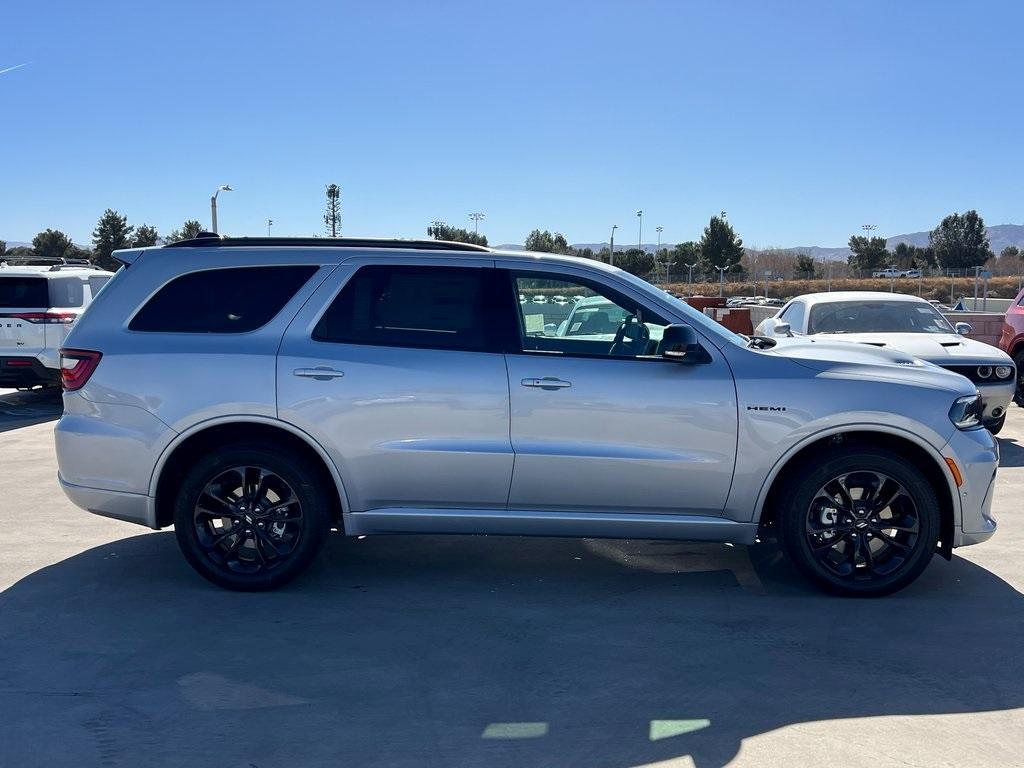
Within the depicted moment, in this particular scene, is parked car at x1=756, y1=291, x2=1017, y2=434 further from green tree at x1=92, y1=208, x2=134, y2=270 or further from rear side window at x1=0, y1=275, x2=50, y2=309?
green tree at x1=92, y1=208, x2=134, y2=270

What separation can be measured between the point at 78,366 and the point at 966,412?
4.86 metres

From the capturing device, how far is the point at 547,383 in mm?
5211

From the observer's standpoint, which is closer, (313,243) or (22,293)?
(313,243)

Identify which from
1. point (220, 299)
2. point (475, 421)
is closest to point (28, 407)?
point (220, 299)

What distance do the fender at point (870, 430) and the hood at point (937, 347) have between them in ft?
13.6

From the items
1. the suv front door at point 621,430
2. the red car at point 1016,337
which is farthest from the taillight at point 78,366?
the red car at point 1016,337

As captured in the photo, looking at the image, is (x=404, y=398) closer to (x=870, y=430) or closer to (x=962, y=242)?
(x=870, y=430)

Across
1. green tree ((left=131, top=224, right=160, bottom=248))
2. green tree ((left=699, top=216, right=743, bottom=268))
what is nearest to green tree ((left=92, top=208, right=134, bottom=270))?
green tree ((left=131, top=224, right=160, bottom=248))

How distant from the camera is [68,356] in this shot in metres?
5.48

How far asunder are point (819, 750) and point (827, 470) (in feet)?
6.10

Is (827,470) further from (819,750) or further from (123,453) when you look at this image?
(123,453)

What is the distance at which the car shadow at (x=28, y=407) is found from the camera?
39.5 ft

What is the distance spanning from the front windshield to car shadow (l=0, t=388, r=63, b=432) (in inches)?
367

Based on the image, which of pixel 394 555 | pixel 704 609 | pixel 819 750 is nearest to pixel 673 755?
pixel 819 750
